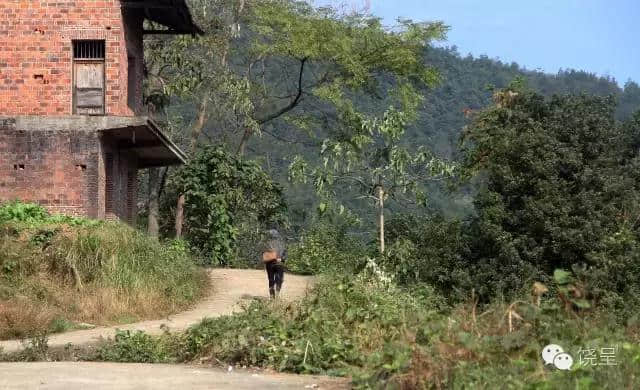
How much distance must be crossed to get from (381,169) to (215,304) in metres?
7.81

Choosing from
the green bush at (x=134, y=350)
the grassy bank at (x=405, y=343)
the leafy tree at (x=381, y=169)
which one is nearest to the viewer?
the grassy bank at (x=405, y=343)

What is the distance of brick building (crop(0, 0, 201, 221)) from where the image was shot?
20.9 meters

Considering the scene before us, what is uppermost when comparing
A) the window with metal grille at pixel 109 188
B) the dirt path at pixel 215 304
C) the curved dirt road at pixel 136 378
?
the window with metal grille at pixel 109 188

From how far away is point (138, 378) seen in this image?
9.29m

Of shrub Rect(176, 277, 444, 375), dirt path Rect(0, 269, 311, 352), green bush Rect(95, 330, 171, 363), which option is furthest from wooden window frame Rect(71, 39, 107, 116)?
shrub Rect(176, 277, 444, 375)

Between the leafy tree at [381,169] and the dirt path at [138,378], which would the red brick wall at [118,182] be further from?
the dirt path at [138,378]

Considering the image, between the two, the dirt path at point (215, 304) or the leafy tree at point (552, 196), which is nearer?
the dirt path at point (215, 304)

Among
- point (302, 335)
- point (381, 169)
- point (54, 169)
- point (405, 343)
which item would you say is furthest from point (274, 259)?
point (405, 343)

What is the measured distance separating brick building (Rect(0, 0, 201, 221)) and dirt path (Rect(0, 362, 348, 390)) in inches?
419

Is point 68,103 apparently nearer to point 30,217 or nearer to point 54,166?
point 54,166

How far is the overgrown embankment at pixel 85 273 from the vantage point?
15.8 meters

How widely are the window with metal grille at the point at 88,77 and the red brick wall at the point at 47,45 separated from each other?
0.24 meters

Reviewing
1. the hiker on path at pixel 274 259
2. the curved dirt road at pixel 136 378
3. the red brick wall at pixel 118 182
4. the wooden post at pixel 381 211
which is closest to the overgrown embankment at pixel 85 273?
the hiker on path at pixel 274 259

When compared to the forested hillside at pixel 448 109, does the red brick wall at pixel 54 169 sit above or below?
below
